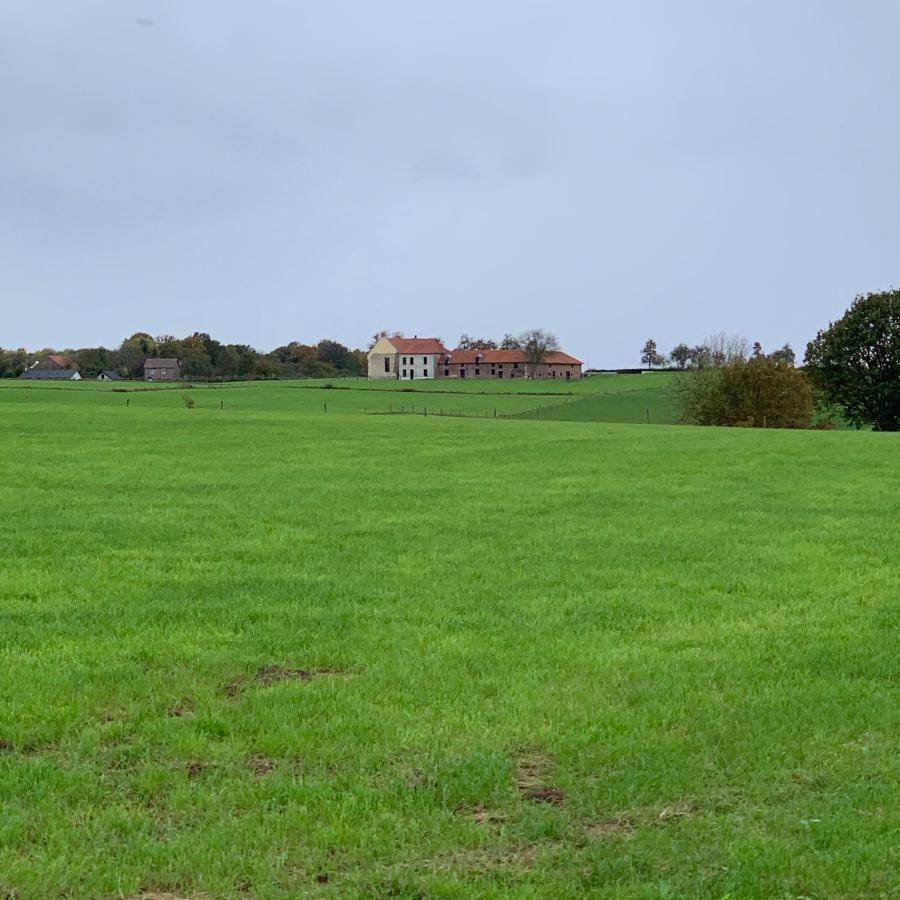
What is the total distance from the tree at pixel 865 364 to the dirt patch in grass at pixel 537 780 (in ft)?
240

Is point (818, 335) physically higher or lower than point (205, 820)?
higher

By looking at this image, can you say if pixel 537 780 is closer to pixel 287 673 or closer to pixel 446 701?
pixel 446 701

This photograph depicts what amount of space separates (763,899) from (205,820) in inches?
130

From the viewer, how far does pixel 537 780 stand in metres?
6.59

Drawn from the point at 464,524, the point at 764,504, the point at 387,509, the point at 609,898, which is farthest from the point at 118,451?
the point at 609,898

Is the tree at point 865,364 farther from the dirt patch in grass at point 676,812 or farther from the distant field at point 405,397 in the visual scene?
the dirt patch in grass at point 676,812

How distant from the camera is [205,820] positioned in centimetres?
588

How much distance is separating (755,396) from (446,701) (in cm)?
7355

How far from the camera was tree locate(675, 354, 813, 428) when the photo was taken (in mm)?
76500

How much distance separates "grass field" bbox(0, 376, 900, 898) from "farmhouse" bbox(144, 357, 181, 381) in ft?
567

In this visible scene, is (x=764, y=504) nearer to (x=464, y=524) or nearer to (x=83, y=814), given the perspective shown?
(x=464, y=524)

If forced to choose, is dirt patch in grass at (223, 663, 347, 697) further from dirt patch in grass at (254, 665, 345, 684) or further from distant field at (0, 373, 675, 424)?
distant field at (0, 373, 675, 424)

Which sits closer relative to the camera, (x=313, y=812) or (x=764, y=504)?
(x=313, y=812)

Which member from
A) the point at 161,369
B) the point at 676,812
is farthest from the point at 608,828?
the point at 161,369
